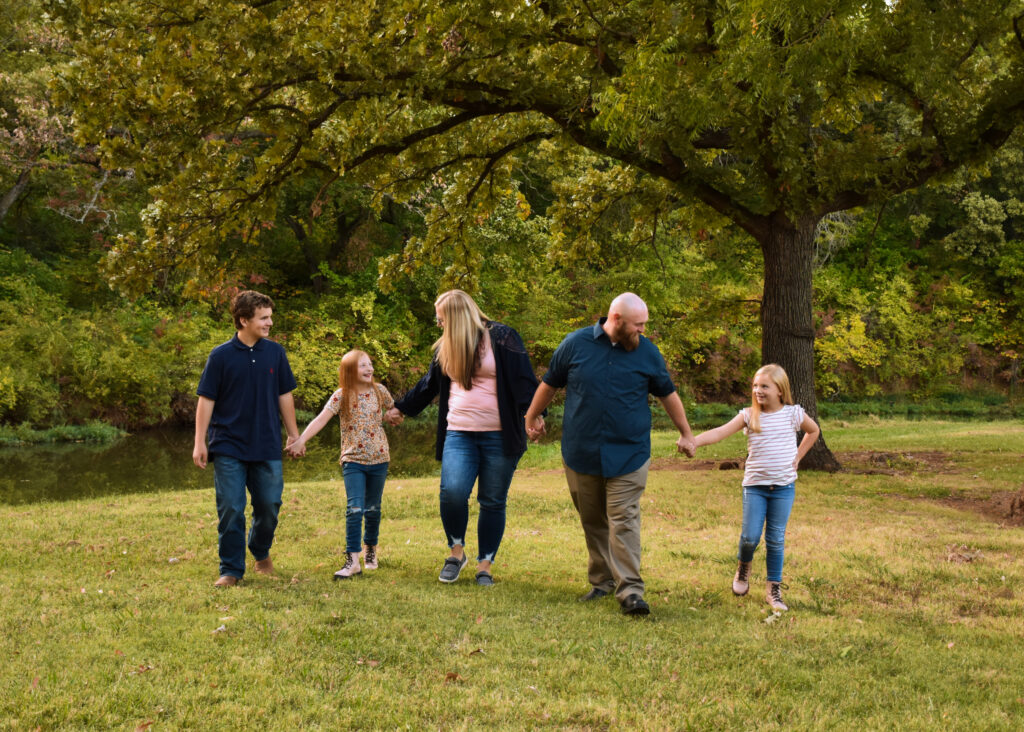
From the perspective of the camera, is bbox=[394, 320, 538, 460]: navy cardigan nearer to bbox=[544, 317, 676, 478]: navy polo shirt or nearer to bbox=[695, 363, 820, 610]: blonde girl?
bbox=[544, 317, 676, 478]: navy polo shirt

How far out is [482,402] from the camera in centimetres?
652

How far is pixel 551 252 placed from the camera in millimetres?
17984

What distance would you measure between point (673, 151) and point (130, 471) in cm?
1268

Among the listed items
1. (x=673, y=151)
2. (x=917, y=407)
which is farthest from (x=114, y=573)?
(x=917, y=407)

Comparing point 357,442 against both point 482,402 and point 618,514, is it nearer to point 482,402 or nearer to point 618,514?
point 482,402

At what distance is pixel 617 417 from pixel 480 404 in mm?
1142

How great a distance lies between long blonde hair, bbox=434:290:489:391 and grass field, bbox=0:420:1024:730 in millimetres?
1590

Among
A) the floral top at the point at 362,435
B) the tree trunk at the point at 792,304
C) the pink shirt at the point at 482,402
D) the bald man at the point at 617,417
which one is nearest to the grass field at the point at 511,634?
the bald man at the point at 617,417

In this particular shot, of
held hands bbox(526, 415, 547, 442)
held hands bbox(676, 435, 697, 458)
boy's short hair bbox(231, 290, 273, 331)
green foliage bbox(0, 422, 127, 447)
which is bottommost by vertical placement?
green foliage bbox(0, 422, 127, 447)

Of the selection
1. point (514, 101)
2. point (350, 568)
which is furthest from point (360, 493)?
point (514, 101)

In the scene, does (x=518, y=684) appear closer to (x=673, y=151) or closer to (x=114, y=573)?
(x=114, y=573)

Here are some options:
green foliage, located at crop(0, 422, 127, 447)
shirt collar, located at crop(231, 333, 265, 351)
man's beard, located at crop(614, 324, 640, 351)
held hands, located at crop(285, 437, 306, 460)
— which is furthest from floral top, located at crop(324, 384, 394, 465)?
green foliage, located at crop(0, 422, 127, 447)

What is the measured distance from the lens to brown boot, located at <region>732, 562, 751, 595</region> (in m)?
6.46

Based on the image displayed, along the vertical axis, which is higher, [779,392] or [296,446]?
[779,392]
